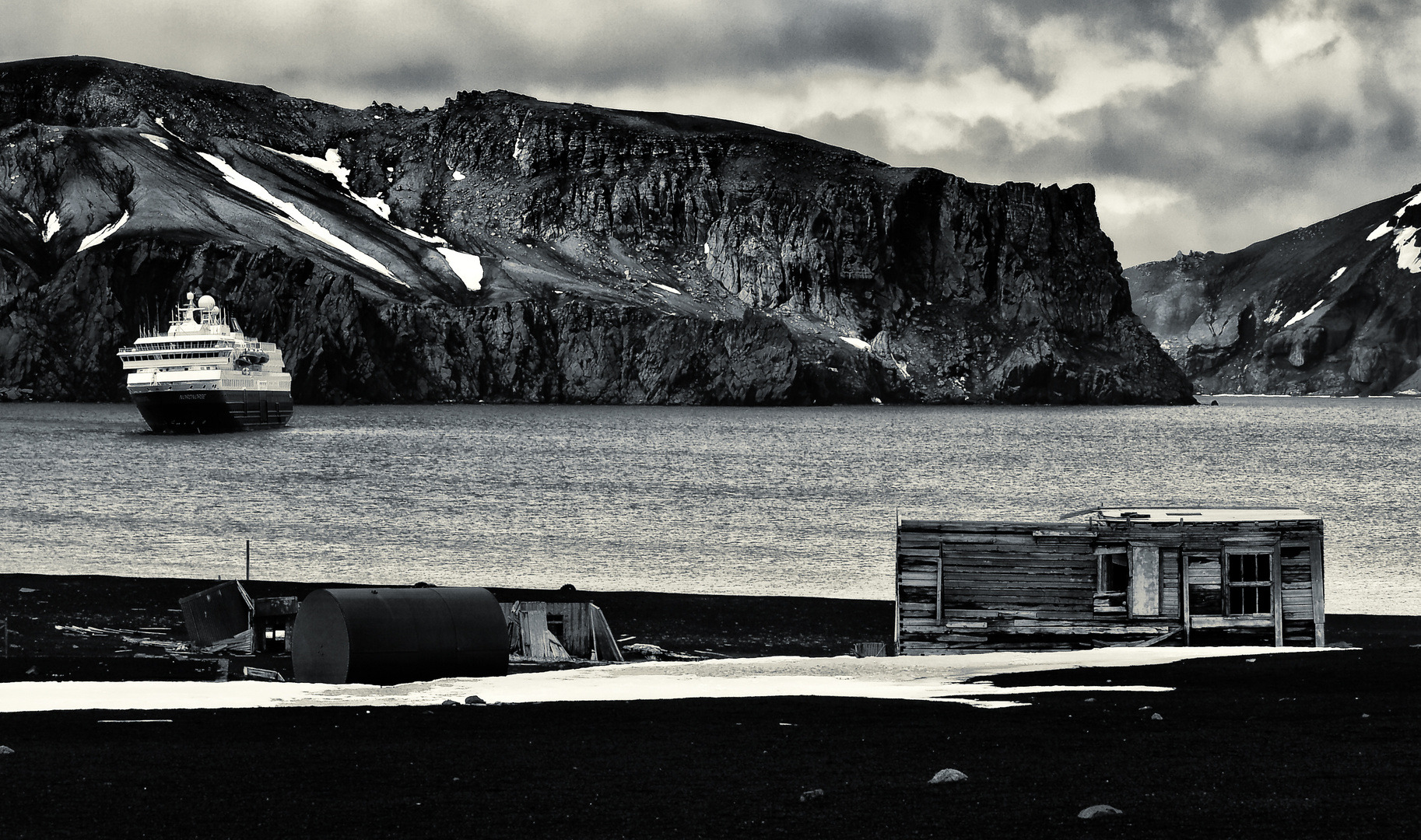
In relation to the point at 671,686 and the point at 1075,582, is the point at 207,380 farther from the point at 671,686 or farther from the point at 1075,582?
the point at 671,686

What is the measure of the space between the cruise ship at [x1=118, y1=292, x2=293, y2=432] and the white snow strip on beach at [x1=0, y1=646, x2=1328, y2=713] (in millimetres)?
127079

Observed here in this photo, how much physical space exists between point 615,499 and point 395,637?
54.2m

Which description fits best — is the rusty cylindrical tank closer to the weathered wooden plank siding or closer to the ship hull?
the weathered wooden plank siding

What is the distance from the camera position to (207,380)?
145750mm

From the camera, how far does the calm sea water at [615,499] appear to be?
4809 centimetres

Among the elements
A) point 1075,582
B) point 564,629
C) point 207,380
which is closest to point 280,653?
point 564,629

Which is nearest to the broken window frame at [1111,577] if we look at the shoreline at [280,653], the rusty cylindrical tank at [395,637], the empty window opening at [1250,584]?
the empty window opening at [1250,584]

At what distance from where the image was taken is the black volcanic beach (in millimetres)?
11758

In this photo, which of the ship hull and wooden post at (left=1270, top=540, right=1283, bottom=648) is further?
the ship hull

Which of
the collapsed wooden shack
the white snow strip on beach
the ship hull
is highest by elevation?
the ship hull

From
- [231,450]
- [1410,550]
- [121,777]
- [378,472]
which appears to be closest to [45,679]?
[121,777]

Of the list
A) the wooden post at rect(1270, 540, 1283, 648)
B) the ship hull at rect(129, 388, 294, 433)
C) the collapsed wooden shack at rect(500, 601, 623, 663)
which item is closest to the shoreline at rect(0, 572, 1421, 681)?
the collapsed wooden shack at rect(500, 601, 623, 663)

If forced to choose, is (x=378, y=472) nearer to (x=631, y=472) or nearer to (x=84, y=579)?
(x=631, y=472)

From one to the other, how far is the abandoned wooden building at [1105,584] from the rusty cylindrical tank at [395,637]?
7.69 meters
